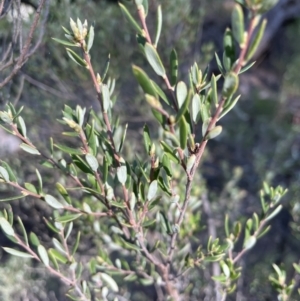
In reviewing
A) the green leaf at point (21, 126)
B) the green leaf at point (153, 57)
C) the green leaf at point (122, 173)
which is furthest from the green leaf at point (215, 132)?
the green leaf at point (21, 126)

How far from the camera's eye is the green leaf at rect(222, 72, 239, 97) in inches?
22.8

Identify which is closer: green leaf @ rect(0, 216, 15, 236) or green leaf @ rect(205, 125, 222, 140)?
green leaf @ rect(205, 125, 222, 140)

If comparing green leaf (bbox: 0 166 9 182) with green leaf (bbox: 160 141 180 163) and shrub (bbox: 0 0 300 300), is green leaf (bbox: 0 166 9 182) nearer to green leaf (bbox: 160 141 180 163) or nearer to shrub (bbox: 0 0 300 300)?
shrub (bbox: 0 0 300 300)

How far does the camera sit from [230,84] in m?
0.59

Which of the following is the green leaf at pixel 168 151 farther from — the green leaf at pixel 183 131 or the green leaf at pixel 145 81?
the green leaf at pixel 145 81

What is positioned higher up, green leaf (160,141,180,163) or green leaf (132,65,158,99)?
green leaf (132,65,158,99)

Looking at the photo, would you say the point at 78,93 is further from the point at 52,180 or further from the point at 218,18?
the point at 218,18

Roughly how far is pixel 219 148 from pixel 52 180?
2.58 metres

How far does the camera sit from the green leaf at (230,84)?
578 mm

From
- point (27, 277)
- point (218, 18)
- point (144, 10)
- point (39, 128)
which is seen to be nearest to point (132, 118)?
point (39, 128)

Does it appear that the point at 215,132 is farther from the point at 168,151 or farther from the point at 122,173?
the point at 122,173

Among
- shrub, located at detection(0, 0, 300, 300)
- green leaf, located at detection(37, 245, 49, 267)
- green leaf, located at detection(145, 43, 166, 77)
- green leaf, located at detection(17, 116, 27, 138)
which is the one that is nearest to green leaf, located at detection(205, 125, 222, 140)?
shrub, located at detection(0, 0, 300, 300)

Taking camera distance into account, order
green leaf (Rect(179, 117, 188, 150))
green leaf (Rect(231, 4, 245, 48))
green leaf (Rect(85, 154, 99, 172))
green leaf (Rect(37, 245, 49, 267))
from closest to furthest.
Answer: green leaf (Rect(231, 4, 245, 48)), green leaf (Rect(179, 117, 188, 150)), green leaf (Rect(85, 154, 99, 172)), green leaf (Rect(37, 245, 49, 267))

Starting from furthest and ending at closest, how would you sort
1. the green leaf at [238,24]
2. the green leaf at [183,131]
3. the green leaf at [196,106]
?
the green leaf at [196,106]
the green leaf at [183,131]
the green leaf at [238,24]
